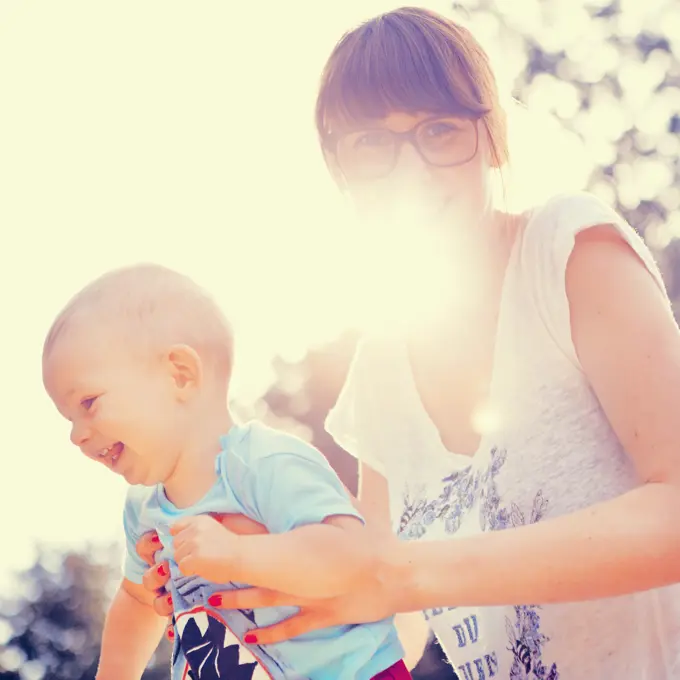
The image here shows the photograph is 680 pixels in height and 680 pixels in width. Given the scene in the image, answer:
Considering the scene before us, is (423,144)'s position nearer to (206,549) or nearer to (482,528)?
(482,528)

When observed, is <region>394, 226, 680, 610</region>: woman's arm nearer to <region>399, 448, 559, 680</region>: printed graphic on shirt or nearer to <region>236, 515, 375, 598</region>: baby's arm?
<region>236, 515, 375, 598</region>: baby's arm

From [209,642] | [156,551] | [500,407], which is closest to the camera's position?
[209,642]

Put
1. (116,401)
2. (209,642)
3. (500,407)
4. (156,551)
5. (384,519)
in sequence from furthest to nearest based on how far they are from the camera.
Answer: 1. (384,519)
2. (500,407)
3. (156,551)
4. (116,401)
5. (209,642)

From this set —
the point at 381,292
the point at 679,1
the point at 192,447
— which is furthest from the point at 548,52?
the point at 192,447

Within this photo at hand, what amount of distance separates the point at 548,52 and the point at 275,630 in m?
18.9

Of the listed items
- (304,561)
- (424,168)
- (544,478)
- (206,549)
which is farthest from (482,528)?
(424,168)

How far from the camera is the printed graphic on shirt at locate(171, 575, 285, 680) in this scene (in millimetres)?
2246

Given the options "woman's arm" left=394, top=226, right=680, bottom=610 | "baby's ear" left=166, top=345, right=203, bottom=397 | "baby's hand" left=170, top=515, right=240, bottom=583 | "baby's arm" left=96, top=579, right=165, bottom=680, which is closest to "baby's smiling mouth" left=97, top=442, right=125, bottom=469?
"baby's ear" left=166, top=345, right=203, bottom=397

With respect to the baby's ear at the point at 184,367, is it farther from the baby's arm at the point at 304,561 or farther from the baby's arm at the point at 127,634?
the baby's arm at the point at 127,634

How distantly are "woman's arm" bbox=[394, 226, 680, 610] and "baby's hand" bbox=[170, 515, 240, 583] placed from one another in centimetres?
35

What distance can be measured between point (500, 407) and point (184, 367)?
873mm

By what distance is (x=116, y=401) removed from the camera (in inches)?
96.7

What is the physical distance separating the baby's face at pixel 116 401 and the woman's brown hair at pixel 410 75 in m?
0.98

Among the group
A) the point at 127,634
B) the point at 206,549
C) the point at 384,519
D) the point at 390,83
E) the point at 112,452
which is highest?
the point at 390,83
